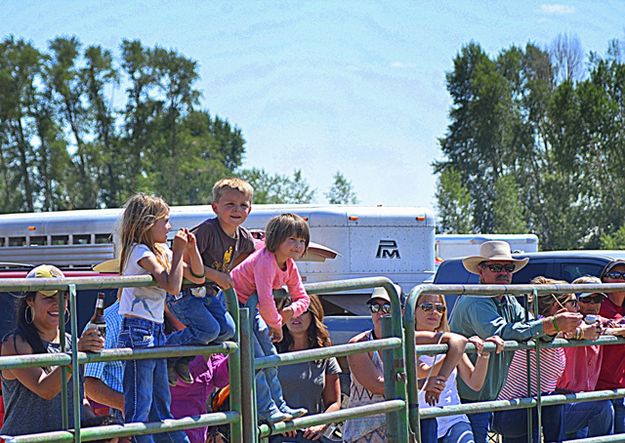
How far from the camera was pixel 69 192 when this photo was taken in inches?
1987

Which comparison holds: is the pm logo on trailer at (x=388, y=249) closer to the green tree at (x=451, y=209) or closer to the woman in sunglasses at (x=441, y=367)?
the woman in sunglasses at (x=441, y=367)

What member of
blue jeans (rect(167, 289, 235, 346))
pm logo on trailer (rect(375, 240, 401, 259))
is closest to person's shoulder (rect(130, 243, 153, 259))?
blue jeans (rect(167, 289, 235, 346))

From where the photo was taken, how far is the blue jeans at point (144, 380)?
14.8 feet

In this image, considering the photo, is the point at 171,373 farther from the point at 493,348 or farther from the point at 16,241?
the point at 16,241

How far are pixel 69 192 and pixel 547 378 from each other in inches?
1832

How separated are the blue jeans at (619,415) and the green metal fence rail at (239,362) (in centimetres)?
231

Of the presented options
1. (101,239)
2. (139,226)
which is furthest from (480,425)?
(101,239)

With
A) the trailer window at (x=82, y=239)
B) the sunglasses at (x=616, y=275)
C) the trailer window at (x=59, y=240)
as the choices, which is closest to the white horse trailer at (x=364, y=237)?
the trailer window at (x=82, y=239)

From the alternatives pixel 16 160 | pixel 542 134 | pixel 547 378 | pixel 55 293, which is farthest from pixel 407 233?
pixel 542 134

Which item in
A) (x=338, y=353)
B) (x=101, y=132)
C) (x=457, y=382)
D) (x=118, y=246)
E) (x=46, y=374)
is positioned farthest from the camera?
(x=101, y=132)

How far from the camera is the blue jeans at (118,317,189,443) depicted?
450 cm

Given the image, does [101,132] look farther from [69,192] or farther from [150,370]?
[150,370]

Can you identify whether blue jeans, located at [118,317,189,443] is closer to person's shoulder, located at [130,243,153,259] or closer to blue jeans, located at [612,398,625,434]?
person's shoulder, located at [130,243,153,259]

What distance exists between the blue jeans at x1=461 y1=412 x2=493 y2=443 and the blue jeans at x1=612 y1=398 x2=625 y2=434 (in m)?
1.43
